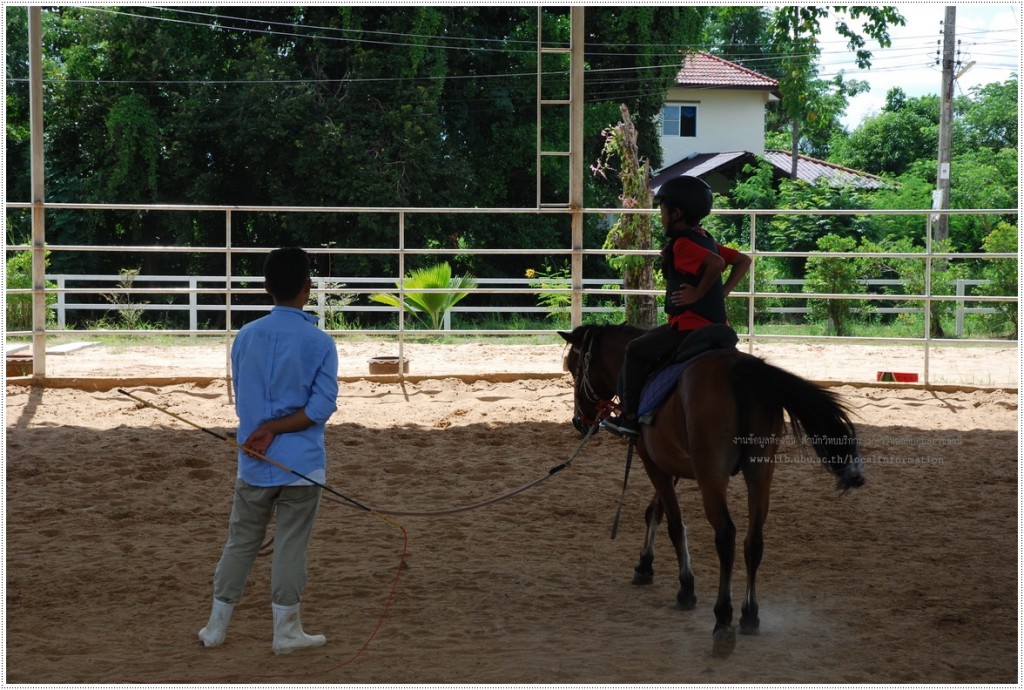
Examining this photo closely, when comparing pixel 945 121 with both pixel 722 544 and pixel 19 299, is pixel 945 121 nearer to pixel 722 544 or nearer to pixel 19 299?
pixel 19 299

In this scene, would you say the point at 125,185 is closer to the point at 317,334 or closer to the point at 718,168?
the point at 718,168

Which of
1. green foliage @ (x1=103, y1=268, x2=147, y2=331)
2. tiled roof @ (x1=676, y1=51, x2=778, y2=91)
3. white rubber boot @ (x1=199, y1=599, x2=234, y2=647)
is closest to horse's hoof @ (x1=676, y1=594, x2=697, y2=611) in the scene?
white rubber boot @ (x1=199, y1=599, x2=234, y2=647)

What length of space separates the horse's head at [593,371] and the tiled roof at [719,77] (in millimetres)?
28104

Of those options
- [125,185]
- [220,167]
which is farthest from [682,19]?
[125,185]

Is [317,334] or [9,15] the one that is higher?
[9,15]

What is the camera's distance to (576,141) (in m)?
9.86

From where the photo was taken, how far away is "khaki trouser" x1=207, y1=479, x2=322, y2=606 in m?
3.52

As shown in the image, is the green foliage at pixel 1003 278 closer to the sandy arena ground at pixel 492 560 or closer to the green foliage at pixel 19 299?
the sandy arena ground at pixel 492 560

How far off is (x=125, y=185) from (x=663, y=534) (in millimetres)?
17270

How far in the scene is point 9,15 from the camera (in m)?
22.4

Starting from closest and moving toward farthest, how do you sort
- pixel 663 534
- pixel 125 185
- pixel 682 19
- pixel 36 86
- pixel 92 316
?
pixel 663 534, pixel 36 86, pixel 92 316, pixel 125 185, pixel 682 19

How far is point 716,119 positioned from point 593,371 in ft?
99.3

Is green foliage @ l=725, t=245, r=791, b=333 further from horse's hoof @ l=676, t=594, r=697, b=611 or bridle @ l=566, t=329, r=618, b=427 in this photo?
horse's hoof @ l=676, t=594, r=697, b=611

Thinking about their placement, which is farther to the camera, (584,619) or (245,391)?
(584,619)
